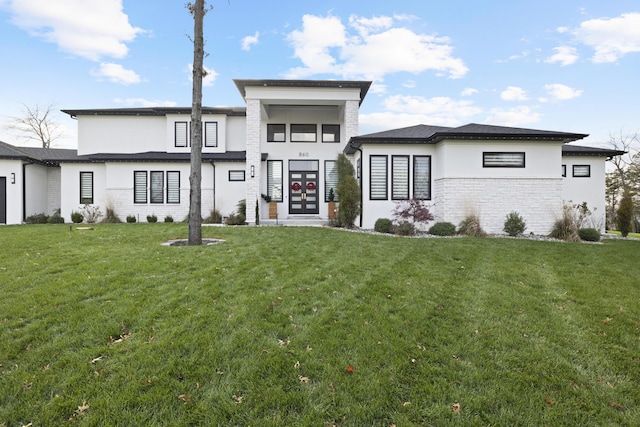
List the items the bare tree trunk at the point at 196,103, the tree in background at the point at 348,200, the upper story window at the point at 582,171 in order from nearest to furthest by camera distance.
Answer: the bare tree trunk at the point at 196,103 → the tree in background at the point at 348,200 → the upper story window at the point at 582,171

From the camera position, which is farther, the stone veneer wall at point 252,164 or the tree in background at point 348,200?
the stone veneer wall at point 252,164

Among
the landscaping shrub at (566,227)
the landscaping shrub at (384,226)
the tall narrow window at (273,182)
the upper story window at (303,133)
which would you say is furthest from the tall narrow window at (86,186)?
the landscaping shrub at (566,227)

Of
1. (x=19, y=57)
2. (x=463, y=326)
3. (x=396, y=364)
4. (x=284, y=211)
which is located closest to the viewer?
(x=396, y=364)

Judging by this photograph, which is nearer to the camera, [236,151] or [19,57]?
[19,57]

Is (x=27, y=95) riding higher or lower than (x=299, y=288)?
higher

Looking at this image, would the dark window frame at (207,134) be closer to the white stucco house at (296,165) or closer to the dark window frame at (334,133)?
the white stucco house at (296,165)

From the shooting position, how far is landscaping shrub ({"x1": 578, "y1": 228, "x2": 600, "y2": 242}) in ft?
35.7

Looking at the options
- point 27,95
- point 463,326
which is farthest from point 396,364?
point 27,95

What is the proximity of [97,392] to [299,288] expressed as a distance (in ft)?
8.98

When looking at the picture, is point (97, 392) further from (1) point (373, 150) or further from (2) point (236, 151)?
(2) point (236, 151)

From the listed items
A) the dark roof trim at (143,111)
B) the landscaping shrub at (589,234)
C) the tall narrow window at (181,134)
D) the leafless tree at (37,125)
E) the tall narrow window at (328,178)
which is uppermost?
the leafless tree at (37,125)

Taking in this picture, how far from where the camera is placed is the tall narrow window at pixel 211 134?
17359 mm

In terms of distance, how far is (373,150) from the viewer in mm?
12531

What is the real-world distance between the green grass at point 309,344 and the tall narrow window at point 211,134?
1224cm
